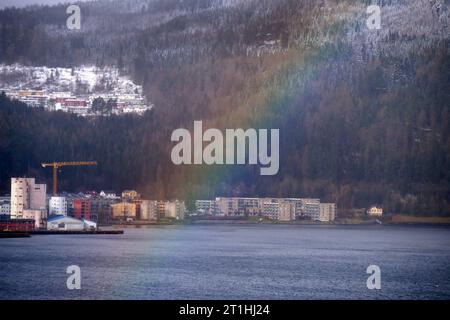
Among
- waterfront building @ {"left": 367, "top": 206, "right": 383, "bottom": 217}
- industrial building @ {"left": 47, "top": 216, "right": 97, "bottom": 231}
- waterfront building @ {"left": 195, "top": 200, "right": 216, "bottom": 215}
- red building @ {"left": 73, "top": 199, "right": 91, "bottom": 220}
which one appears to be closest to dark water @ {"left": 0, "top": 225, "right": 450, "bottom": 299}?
industrial building @ {"left": 47, "top": 216, "right": 97, "bottom": 231}

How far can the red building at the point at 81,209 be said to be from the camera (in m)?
47.0

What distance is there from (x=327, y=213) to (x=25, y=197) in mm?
17660

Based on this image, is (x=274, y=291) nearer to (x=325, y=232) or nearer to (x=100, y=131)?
(x=325, y=232)

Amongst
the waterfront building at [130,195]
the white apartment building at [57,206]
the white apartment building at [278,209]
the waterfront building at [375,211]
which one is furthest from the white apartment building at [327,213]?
the white apartment building at [57,206]

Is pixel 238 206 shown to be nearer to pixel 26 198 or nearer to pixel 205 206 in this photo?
pixel 205 206

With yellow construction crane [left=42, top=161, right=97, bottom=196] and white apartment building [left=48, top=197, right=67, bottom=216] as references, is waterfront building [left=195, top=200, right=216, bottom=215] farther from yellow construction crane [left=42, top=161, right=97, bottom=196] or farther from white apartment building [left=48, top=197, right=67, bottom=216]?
white apartment building [left=48, top=197, right=67, bottom=216]

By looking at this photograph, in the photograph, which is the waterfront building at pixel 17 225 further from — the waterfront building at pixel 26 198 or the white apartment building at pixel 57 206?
the white apartment building at pixel 57 206

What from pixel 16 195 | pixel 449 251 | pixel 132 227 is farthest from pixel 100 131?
pixel 449 251

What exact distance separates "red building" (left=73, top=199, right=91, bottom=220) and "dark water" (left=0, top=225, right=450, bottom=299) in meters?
7.68

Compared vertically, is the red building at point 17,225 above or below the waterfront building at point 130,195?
below

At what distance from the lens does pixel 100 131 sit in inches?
2323

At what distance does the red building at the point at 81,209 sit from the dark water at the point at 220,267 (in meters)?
7.68

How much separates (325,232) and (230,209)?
1025cm

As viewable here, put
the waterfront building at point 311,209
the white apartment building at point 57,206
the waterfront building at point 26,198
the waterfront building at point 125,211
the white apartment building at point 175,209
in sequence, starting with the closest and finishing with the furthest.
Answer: the waterfront building at point 26,198, the white apartment building at point 57,206, the waterfront building at point 125,211, the white apartment building at point 175,209, the waterfront building at point 311,209
